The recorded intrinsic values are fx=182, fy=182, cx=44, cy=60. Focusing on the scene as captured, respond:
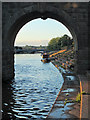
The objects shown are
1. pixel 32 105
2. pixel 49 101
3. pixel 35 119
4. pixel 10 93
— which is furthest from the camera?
pixel 10 93

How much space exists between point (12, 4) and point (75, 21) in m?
5.72

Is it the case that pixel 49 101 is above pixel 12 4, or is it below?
below

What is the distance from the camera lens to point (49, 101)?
9.91 meters

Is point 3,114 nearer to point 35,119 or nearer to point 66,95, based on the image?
point 35,119

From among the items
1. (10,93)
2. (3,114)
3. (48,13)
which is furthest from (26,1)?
(3,114)

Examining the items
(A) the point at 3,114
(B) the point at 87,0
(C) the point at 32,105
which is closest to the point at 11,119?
(A) the point at 3,114

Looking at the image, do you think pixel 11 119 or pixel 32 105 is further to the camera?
pixel 32 105

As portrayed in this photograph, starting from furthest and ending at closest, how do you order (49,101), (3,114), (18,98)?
(18,98), (49,101), (3,114)

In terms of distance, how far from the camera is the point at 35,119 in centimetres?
739

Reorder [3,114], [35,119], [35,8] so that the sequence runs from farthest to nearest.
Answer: [35,8] < [3,114] < [35,119]

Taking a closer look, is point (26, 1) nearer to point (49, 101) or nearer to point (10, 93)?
point (10, 93)

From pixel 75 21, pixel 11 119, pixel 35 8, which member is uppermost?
pixel 35 8

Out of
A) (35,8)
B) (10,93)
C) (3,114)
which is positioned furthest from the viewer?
(35,8)

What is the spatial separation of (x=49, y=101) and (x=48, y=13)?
905 centimetres
